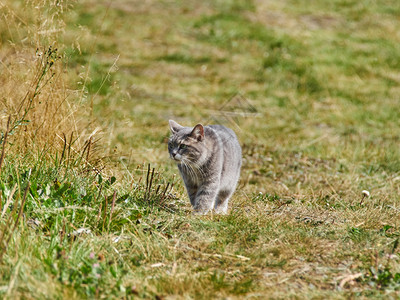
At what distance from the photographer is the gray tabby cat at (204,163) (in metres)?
4.38

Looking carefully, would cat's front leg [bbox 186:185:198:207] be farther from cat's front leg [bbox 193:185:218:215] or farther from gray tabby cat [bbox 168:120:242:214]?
cat's front leg [bbox 193:185:218:215]

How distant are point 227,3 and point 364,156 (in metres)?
7.88

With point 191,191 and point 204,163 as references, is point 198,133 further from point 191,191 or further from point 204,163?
point 191,191

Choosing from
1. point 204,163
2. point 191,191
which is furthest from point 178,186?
point 204,163

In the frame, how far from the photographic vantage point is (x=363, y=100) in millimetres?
9500

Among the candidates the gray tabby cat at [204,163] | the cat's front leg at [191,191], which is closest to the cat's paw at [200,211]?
the gray tabby cat at [204,163]

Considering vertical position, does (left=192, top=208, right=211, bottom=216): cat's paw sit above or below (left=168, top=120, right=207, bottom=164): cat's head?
below

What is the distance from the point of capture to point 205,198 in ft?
14.4

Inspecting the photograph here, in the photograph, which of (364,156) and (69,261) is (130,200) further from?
(364,156)

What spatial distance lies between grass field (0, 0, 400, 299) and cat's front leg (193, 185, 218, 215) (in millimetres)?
121

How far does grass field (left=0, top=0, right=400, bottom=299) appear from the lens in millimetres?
2918

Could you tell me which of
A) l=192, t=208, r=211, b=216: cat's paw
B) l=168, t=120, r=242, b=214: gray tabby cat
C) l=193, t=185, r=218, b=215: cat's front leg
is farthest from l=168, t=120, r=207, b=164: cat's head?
l=192, t=208, r=211, b=216: cat's paw

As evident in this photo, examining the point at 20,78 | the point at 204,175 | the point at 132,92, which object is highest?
the point at 20,78

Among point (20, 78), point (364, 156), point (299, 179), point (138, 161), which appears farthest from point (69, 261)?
point (364, 156)
